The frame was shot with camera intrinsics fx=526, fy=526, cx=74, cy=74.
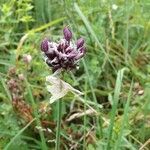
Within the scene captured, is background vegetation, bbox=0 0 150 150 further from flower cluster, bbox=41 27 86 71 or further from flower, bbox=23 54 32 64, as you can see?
flower cluster, bbox=41 27 86 71

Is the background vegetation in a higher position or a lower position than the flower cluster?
lower

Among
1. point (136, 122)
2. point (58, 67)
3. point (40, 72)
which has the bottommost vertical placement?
point (136, 122)

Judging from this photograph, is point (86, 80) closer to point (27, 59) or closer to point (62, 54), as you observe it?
point (27, 59)

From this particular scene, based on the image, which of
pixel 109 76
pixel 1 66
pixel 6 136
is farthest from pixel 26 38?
pixel 6 136

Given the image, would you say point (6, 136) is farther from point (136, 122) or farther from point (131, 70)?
point (131, 70)

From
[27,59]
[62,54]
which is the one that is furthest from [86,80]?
[62,54]

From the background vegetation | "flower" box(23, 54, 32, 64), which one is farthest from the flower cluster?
"flower" box(23, 54, 32, 64)

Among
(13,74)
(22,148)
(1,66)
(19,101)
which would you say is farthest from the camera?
(1,66)

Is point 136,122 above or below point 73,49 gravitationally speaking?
below
